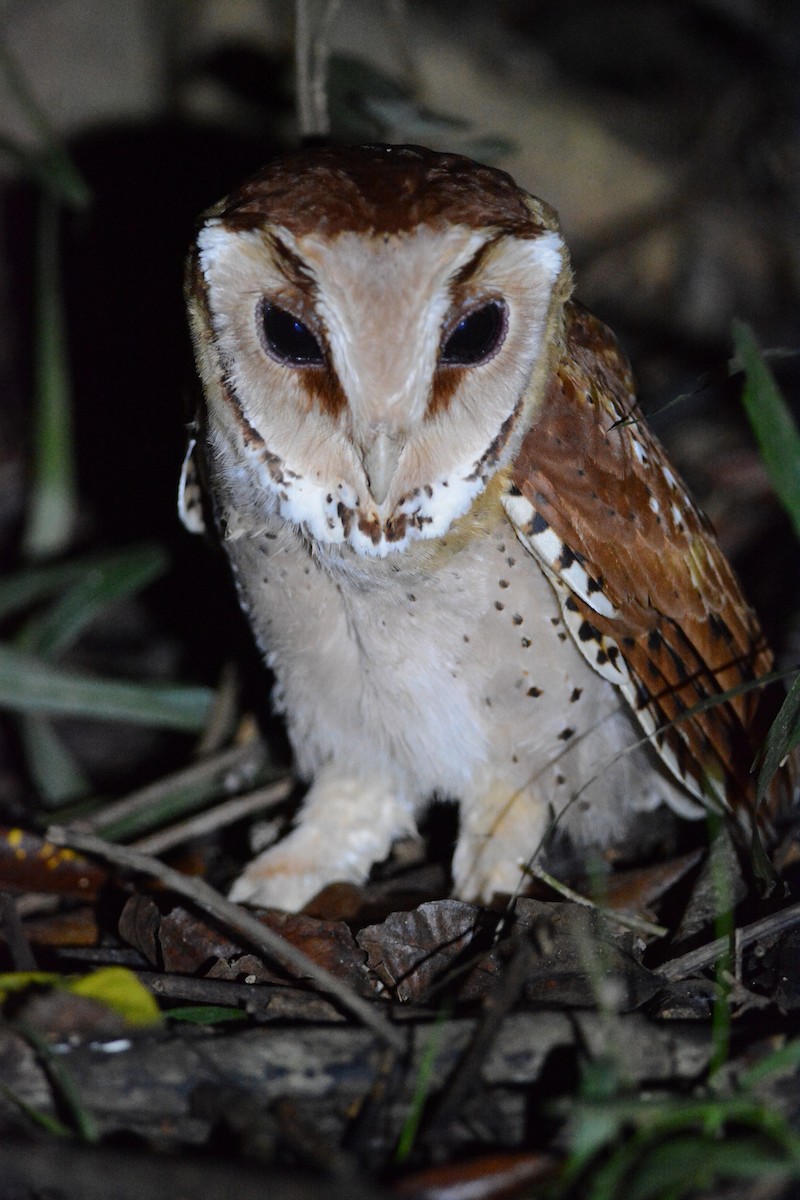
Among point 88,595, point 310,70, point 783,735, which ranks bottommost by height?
point 88,595

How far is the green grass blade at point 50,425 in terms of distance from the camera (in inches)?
144

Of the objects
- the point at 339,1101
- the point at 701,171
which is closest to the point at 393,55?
the point at 701,171

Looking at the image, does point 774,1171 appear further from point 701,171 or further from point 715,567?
point 701,171

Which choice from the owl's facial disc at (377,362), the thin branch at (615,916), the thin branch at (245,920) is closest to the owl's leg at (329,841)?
the thin branch at (615,916)

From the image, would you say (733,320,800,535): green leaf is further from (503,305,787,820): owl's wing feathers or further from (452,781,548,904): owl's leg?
(452,781,548,904): owl's leg

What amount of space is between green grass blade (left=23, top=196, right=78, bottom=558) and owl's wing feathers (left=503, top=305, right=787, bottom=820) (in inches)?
72.0

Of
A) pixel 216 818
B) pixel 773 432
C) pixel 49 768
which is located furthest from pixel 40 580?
pixel 773 432

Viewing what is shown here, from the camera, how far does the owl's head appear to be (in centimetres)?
190

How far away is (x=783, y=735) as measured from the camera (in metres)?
2.26

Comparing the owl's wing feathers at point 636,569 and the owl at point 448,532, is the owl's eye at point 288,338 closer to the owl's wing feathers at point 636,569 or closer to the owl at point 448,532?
the owl at point 448,532

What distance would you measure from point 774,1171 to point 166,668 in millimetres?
3049

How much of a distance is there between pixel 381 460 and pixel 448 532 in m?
0.33

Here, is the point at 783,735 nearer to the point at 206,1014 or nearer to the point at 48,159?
the point at 206,1014

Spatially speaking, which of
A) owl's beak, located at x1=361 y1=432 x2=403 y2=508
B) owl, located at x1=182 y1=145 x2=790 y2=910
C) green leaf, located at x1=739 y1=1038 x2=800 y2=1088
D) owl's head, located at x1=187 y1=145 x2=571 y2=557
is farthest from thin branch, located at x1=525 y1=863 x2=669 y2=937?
owl's beak, located at x1=361 y1=432 x2=403 y2=508
